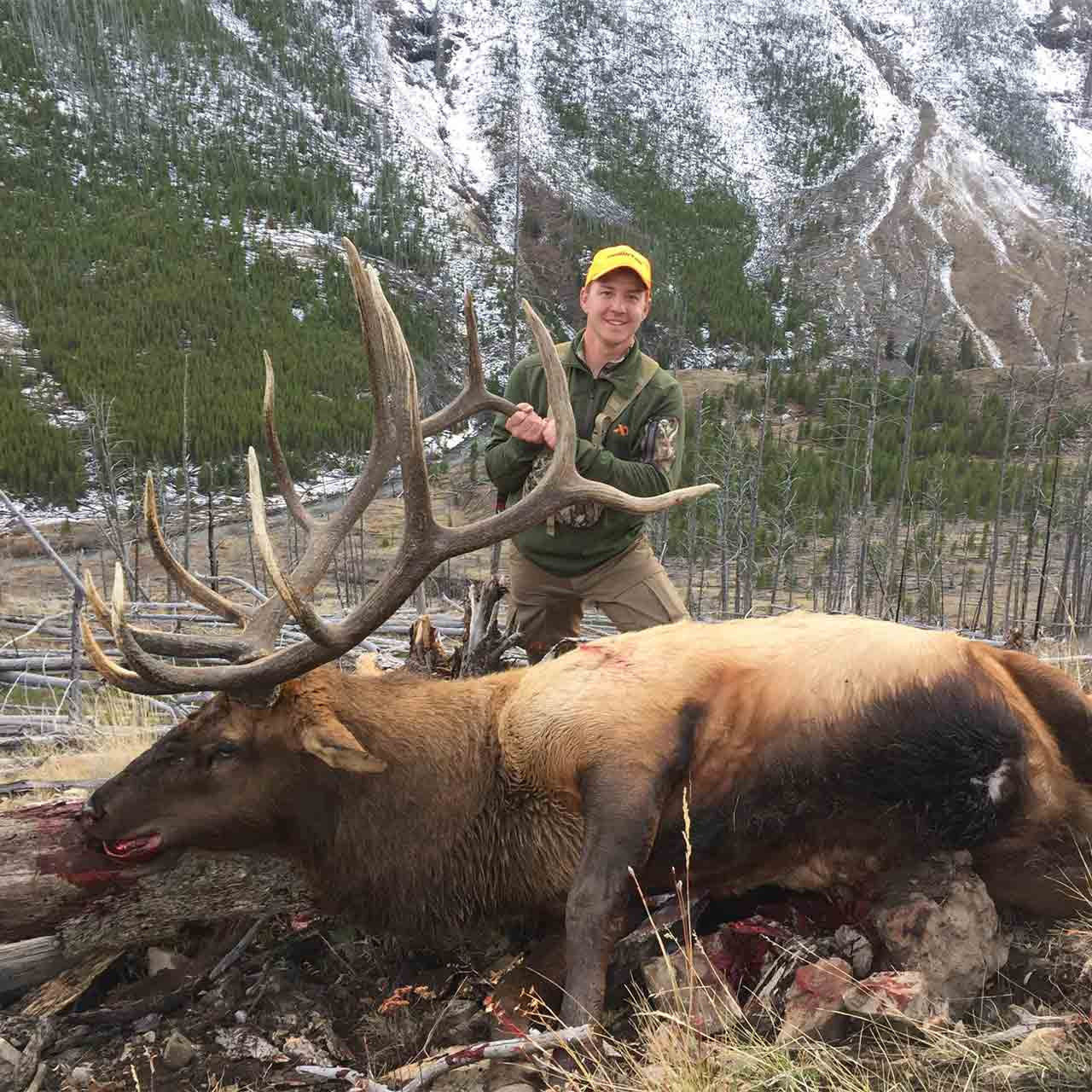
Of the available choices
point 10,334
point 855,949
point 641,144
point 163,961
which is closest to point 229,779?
point 163,961

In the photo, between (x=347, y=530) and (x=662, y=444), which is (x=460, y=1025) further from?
(x=662, y=444)

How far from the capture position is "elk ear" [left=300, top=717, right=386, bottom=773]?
→ 9.79 ft

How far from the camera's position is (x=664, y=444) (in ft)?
14.8

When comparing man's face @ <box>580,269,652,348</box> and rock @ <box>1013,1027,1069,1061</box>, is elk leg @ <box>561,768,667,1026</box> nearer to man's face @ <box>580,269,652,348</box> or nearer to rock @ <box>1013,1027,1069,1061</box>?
rock @ <box>1013,1027,1069,1061</box>

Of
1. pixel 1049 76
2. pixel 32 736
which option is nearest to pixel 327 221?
pixel 32 736

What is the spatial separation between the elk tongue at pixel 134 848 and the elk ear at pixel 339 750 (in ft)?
2.04

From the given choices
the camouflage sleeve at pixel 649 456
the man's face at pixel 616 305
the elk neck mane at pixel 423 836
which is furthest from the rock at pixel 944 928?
the man's face at pixel 616 305

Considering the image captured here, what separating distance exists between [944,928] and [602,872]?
1.03 meters

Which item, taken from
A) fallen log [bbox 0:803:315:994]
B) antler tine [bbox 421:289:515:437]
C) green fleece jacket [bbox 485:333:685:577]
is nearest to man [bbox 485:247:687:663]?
green fleece jacket [bbox 485:333:685:577]

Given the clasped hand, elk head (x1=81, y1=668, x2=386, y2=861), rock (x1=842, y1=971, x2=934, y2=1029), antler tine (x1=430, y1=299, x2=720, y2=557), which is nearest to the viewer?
rock (x1=842, y1=971, x2=934, y2=1029)

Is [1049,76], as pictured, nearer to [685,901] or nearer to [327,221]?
[327,221]

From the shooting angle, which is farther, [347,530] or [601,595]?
[601,595]

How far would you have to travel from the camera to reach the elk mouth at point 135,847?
3.02m

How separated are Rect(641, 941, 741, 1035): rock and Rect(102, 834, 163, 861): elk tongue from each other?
1.69m
